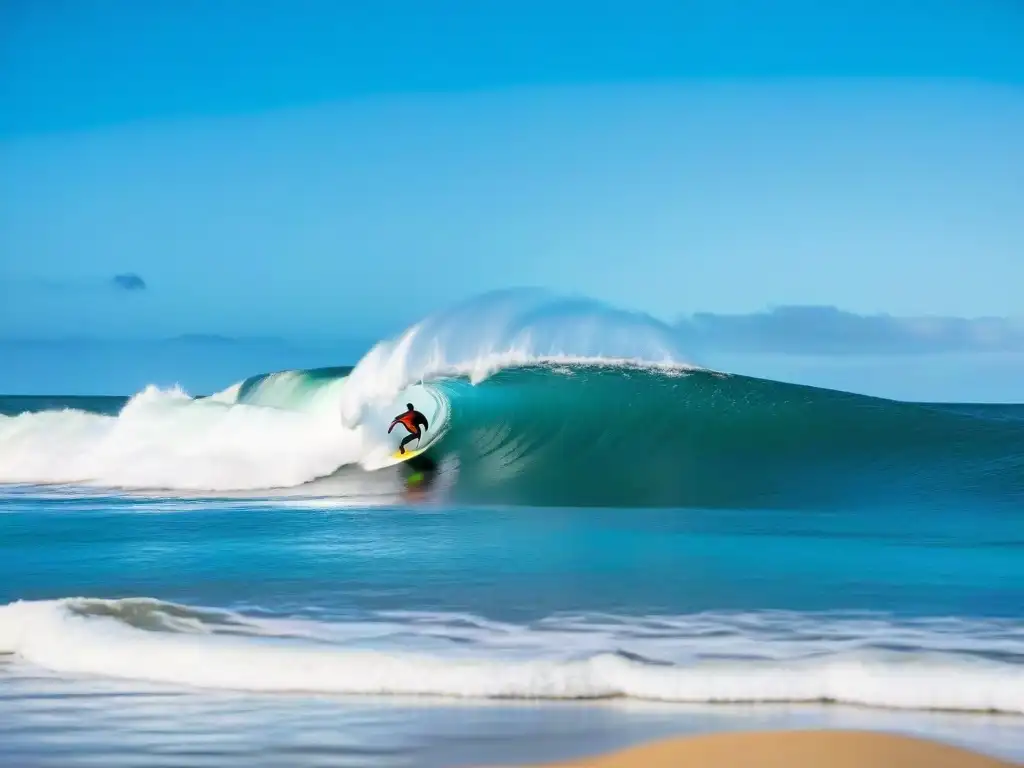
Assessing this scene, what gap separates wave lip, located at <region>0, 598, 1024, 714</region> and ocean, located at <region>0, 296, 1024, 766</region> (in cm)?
2

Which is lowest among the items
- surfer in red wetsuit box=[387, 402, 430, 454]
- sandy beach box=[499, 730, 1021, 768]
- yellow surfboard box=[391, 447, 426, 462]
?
sandy beach box=[499, 730, 1021, 768]

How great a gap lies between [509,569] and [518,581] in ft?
1.42

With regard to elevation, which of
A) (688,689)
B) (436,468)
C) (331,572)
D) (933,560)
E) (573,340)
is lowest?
(688,689)

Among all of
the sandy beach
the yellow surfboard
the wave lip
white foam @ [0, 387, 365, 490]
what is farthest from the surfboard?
the sandy beach

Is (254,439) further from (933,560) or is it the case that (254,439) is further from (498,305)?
(933,560)

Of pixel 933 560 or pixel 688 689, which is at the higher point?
pixel 933 560

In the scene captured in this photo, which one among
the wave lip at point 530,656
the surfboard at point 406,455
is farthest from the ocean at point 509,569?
the surfboard at point 406,455

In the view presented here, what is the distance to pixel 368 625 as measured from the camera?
5.20 meters

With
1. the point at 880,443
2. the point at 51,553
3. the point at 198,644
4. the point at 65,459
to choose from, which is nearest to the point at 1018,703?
the point at 198,644

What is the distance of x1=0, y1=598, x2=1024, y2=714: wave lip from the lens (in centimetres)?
416

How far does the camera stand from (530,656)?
4.59m

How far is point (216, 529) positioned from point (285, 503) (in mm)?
2105

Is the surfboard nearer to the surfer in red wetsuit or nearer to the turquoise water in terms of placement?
the surfer in red wetsuit

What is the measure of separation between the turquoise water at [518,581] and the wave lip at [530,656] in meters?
0.02
